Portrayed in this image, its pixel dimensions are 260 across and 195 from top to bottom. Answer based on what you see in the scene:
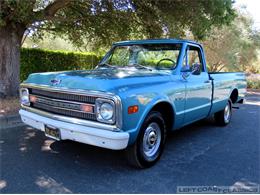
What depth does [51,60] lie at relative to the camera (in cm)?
1289

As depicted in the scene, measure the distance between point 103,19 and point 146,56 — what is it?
17.4 ft

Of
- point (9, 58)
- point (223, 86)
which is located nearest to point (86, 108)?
point (223, 86)

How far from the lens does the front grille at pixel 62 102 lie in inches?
149

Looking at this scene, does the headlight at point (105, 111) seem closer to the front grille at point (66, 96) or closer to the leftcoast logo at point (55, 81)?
the front grille at point (66, 96)

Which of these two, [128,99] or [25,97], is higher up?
[128,99]

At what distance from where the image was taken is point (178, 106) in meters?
4.75

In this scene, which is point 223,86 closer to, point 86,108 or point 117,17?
point 86,108

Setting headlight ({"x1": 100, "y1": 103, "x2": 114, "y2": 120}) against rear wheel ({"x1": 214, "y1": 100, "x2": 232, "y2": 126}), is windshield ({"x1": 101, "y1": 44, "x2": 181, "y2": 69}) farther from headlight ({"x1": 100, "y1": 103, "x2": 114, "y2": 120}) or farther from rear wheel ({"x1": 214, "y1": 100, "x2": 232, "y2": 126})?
rear wheel ({"x1": 214, "y1": 100, "x2": 232, "y2": 126})

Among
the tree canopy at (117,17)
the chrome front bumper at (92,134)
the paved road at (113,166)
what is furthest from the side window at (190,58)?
the tree canopy at (117,17)

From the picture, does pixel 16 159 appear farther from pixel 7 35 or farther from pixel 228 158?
pixel 7 35

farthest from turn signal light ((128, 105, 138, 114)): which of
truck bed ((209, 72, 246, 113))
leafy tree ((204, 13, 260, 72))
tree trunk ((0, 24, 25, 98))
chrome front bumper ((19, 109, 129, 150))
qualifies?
leafy tree ((204, 13, 260, 72))

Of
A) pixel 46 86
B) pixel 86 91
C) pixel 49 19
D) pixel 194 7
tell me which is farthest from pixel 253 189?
pixel 49 19

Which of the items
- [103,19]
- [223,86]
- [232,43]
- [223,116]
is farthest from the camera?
[232,43]

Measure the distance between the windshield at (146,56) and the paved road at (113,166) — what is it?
1581mm
